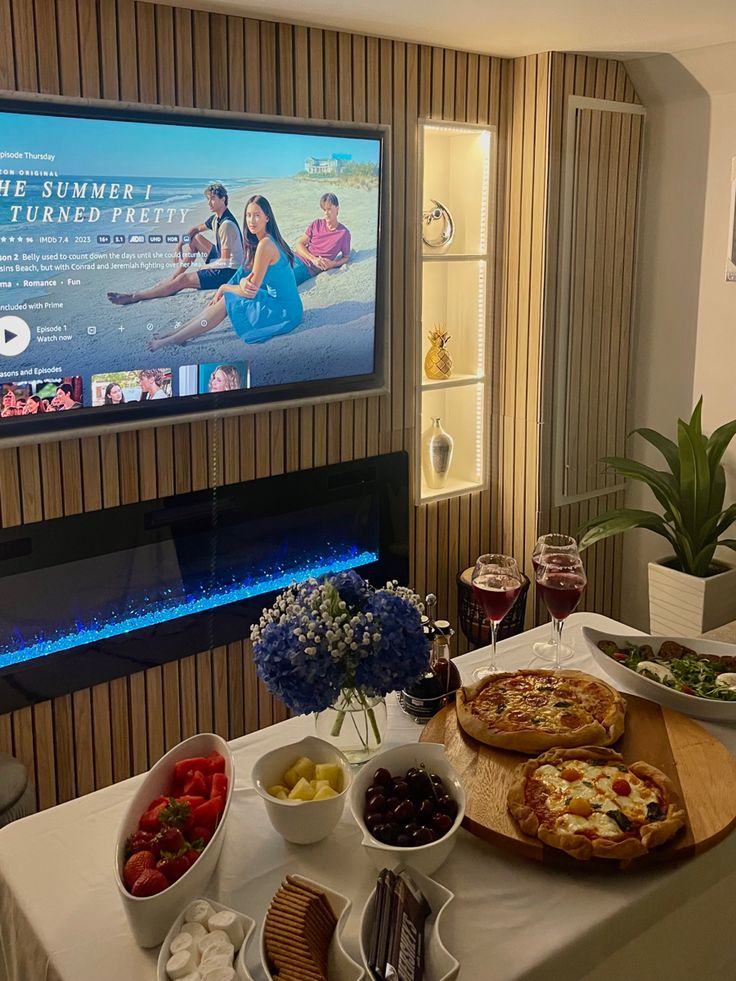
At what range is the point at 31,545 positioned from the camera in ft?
9.34

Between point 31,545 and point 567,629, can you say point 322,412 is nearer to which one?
point 31,545

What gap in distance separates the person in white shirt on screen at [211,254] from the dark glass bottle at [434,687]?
1547 millimetres

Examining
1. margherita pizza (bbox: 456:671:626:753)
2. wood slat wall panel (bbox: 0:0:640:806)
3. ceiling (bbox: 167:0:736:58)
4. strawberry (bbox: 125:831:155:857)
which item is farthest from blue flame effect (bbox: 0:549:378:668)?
ceiling (bbox: 167:0:736:58)

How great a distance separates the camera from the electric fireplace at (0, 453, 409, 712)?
289 centimetres

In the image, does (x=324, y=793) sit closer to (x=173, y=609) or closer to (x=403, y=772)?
(x=403, y=772)

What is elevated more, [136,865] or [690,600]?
[136,865]

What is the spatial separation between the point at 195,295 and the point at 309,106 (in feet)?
2.57

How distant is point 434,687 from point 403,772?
33cm

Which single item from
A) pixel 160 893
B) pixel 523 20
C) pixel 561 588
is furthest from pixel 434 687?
pixel 523 20

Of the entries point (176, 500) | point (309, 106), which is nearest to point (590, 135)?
point (309, 106)

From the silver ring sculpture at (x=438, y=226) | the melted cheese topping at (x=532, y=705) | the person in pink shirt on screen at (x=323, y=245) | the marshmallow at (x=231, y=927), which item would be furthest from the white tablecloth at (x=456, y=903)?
the silver ring sculpture at (x=438, y=226)

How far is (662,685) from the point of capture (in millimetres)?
1874

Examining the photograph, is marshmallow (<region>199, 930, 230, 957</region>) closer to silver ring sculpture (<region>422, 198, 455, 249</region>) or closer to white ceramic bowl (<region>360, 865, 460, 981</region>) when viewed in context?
white ceramic bowl (<region>360, 865, 460, 981</region>)

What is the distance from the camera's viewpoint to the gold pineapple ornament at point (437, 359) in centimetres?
386
